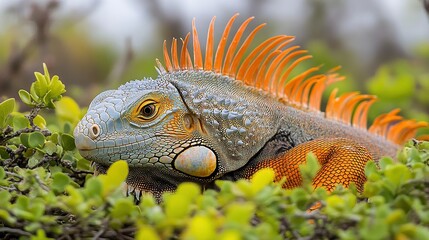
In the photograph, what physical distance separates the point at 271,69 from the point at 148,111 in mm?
1078

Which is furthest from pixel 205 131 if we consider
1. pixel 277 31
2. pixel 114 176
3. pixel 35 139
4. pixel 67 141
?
pixel 277 31

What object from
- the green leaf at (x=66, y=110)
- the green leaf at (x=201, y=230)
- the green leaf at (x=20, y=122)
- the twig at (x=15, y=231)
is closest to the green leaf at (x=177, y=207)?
the green leaf at (x=201, y=230)

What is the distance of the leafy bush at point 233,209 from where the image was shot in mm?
2420

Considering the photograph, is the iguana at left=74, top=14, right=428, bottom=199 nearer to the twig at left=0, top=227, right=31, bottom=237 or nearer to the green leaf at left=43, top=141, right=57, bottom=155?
the green leaf at left=43, top=141, right=57, bottom=155

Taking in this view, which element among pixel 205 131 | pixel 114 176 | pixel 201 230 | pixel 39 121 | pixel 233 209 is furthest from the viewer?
pixel 39 121

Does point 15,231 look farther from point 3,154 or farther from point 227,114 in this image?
point 227,114

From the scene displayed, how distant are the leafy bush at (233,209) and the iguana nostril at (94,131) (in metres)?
0.53

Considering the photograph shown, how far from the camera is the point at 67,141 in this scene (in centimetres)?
414

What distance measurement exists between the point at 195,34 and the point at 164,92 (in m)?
0.57

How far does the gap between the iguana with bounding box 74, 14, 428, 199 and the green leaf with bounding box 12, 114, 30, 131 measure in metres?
0.38

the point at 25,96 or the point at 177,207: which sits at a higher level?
the point at 25,96

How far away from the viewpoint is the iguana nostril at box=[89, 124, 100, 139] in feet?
12.6

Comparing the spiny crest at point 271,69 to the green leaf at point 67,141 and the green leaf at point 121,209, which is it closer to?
the green leaf at point 67,141

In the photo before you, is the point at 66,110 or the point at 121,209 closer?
the point at 121,209
